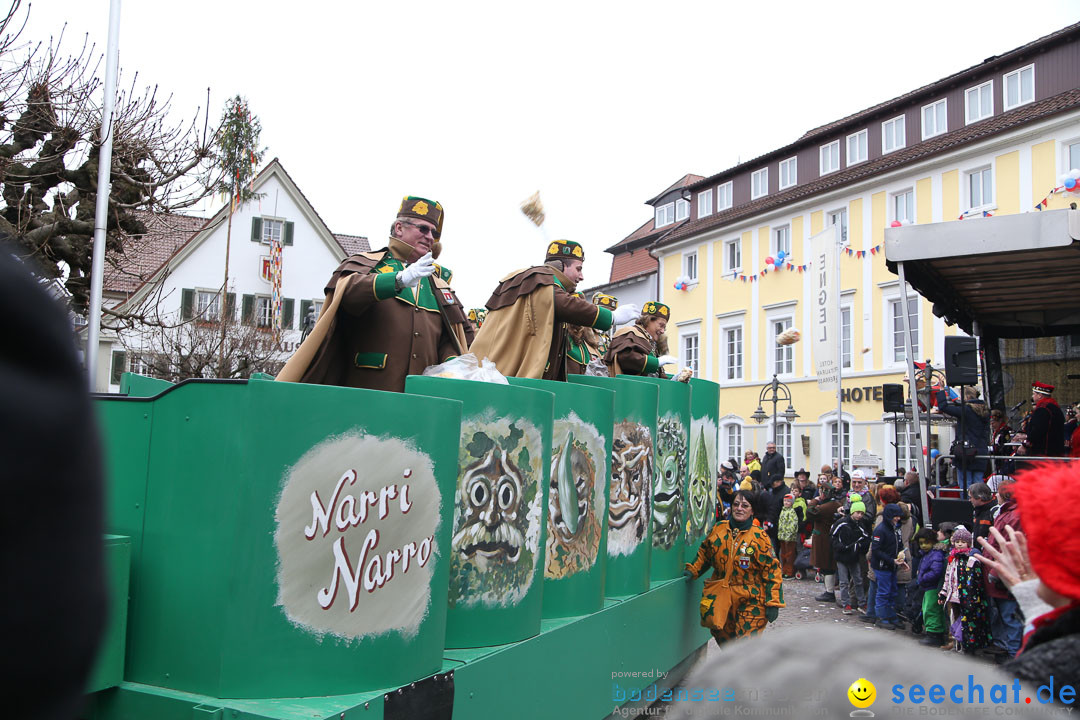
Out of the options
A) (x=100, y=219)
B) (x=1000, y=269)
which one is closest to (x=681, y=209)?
(x=100, y=219)

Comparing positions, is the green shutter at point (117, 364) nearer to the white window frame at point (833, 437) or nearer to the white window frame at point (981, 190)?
the white window frame at point (833, 437)

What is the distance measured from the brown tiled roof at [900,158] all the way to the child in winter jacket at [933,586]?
52.7 feet

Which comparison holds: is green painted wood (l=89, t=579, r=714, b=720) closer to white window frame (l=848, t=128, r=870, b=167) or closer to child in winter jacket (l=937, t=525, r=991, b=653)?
child in winter jacket (l=937, t=525, r=991, b=653)

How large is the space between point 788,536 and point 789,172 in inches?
783

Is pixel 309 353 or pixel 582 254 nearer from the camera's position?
pixel 309 353

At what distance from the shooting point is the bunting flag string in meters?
25.2

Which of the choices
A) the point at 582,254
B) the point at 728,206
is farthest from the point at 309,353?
the point at 728,206

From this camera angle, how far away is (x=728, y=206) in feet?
105

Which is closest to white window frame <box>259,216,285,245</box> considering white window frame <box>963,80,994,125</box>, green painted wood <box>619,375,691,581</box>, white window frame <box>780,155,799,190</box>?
white window frame <box>780,155,799,190</box>

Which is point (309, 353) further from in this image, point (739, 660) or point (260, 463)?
point (739, 660)

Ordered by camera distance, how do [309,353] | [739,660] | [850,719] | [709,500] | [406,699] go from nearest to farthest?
[850,719], [739,660], [406,699], [309,353], [709,500]

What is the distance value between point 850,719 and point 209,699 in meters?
2.06

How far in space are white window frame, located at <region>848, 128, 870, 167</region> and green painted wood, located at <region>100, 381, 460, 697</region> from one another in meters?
27.0

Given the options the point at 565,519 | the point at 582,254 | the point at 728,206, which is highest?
the point at 728,206
